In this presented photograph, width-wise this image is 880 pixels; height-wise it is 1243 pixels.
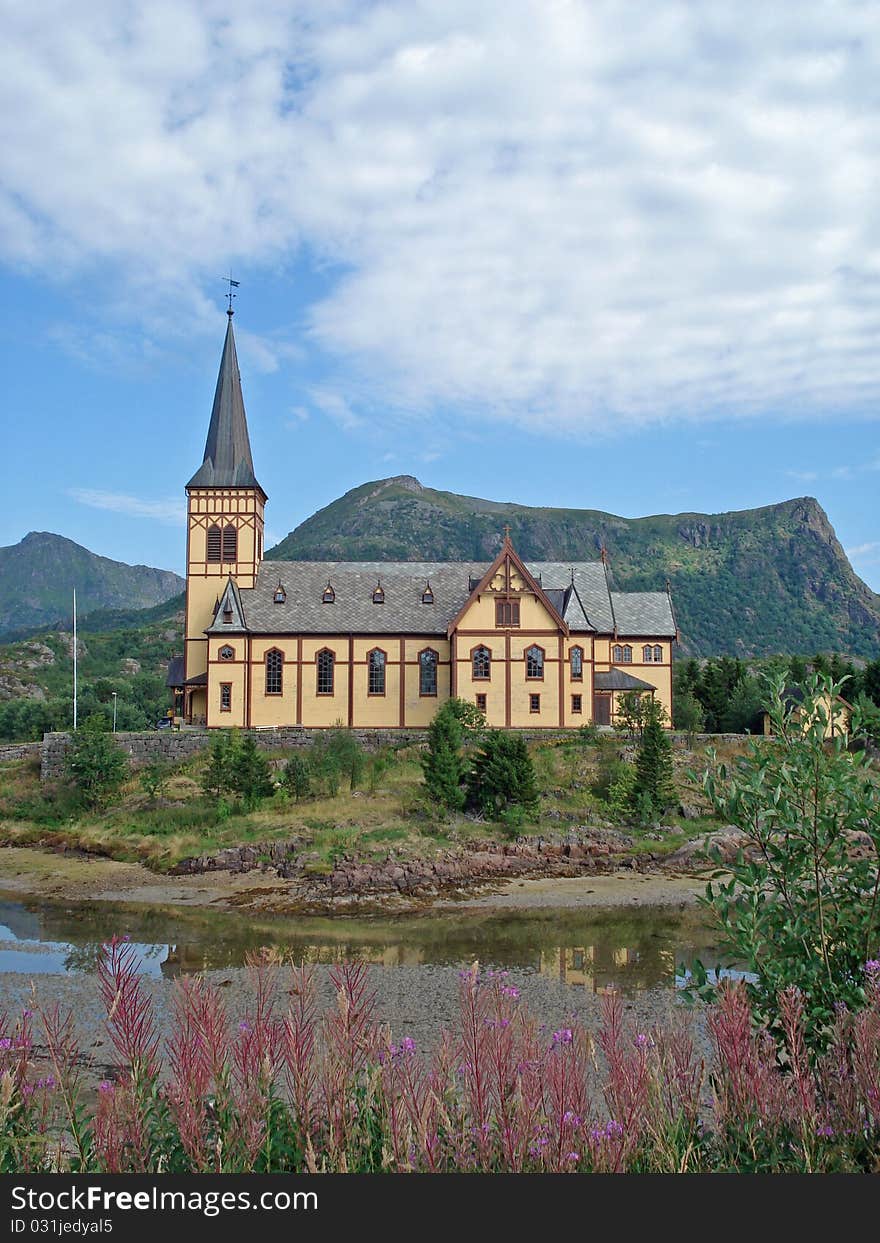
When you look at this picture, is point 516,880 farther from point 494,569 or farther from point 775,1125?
point 775,1125

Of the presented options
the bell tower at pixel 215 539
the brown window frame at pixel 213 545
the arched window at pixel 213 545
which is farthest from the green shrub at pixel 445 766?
the arched window at pixel 213 545

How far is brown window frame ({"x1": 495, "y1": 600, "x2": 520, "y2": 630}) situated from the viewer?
179 feet

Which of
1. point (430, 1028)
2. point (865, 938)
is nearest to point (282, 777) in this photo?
point (430, 1028)

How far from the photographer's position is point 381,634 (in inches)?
2243

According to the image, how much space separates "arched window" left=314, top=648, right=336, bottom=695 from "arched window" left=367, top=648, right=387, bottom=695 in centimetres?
228

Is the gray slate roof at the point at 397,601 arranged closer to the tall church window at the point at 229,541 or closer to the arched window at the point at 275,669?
the arched window at the point at 275,669

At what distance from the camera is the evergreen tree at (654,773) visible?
4656 centimetres

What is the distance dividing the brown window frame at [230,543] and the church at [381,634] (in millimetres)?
65

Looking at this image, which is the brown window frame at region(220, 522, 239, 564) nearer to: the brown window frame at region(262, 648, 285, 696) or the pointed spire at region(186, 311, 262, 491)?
the pointed spire at region(186, 311, 262, 491)

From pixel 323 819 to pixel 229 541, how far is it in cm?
2295

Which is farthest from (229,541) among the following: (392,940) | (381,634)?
(392,940)

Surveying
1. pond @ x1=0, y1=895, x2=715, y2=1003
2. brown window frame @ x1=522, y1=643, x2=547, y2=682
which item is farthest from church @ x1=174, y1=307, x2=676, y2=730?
pond @ x1=0, y1=895, x2=715, y2=1003

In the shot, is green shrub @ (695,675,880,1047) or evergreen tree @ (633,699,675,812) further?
evergreen tree @ (633,699,675,812)

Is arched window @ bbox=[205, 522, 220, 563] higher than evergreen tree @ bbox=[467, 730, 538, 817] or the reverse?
higher
